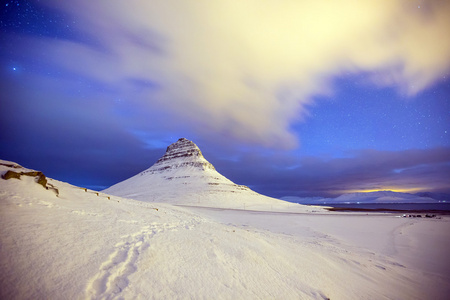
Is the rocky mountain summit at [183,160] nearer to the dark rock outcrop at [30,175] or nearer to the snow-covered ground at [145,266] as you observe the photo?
the dark rock outcrop at [30,175]

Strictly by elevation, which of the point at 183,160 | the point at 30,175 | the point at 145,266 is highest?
the point at 183,160

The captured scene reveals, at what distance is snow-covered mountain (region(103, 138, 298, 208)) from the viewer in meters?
86.7

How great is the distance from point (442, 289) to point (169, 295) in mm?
10391

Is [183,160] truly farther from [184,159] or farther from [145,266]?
[145,266]

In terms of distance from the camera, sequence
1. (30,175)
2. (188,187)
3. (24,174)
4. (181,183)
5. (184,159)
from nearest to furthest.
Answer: (24,174), (30,175), (188,187), (181,183), (184,159)

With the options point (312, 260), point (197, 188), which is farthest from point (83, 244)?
point (197, 188)

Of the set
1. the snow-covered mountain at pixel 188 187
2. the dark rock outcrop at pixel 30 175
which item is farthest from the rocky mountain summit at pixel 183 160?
the dark rock outcrop at pixel 30 175

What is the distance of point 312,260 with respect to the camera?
23.6ft

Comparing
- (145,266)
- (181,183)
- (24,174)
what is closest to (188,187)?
(181,183)

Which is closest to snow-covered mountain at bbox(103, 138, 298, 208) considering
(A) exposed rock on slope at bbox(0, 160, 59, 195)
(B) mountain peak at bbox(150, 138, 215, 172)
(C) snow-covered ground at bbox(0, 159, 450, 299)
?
(B) mountain peak at bbox(150, 138, 215, 172)

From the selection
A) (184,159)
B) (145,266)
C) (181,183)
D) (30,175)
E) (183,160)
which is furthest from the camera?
(184,159)

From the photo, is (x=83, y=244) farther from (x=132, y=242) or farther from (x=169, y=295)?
(x=169, y=295)

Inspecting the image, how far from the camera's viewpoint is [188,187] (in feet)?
354

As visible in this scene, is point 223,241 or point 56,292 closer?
point 56,292
